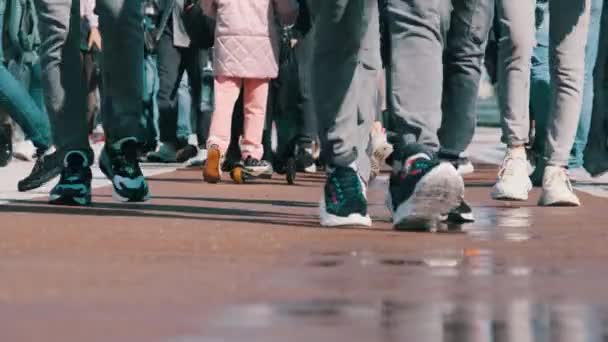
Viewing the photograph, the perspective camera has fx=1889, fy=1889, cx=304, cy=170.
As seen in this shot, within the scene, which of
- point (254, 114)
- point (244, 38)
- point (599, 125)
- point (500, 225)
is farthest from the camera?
point (254, 114)

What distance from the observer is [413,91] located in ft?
22.6

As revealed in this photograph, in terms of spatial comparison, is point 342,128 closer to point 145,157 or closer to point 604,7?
point 604,7

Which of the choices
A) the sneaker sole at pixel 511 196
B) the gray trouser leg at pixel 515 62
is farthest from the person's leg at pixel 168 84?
the sneaker sole at pixel 511 196

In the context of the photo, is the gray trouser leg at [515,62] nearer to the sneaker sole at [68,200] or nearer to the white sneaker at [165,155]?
the sneaker sole at [68,200]

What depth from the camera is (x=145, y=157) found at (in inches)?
615

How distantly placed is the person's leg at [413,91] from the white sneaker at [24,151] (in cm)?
816

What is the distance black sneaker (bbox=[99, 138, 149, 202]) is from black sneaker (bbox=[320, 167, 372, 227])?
164 centimetres

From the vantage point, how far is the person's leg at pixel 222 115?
461 inches

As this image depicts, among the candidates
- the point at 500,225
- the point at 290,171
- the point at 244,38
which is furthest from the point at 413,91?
the point at 244,38

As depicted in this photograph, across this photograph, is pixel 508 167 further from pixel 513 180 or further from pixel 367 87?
pixel 367 87

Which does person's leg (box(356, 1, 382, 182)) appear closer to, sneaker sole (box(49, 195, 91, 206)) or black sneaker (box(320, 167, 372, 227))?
black sneaker (box(320, 167, 372, 227))

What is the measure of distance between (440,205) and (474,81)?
167 cm

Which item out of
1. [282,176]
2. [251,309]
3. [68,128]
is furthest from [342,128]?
[282,176]

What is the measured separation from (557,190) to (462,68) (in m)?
1.03
